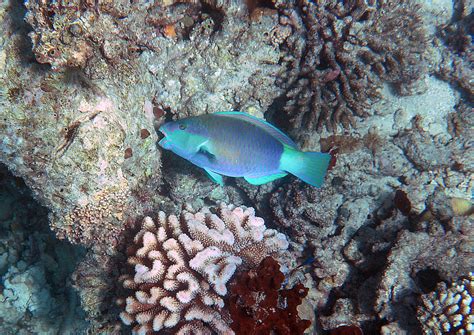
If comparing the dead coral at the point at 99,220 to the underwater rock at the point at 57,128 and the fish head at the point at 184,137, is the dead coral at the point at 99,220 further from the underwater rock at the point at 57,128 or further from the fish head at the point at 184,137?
the fish head at the point at 184,137

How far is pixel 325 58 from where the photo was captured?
4195 millimetres

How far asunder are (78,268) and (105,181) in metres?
1.27

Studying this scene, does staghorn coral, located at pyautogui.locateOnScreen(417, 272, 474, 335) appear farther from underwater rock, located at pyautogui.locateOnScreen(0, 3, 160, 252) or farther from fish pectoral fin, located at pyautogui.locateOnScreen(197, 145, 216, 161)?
underwater rock, located at pyautogui.locateOnScreen(0, 3, 160, 252)

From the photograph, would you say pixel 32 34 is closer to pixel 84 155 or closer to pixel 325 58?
pixel 84 155

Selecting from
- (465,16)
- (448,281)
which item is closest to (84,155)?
(448,281)

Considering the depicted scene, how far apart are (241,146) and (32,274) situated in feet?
16.6

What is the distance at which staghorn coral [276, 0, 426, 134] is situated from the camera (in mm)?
4008

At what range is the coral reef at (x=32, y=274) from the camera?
5688 millimetres

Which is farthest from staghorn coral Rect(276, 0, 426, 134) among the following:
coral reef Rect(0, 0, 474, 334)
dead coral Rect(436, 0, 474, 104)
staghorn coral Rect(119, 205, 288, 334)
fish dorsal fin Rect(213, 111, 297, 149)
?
staghorn coral Rect(119, 205, 288, 334)

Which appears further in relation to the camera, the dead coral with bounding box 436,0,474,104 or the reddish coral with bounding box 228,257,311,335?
the dead coral with bounding box 436,0,474,104

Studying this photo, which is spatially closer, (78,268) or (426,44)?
(78,268)

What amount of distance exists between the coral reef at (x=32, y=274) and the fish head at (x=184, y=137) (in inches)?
147

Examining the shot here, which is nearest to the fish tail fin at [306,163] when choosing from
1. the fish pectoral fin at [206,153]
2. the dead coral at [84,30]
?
the fish pectoral fin at [206,153]

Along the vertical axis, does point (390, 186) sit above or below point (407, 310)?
above
